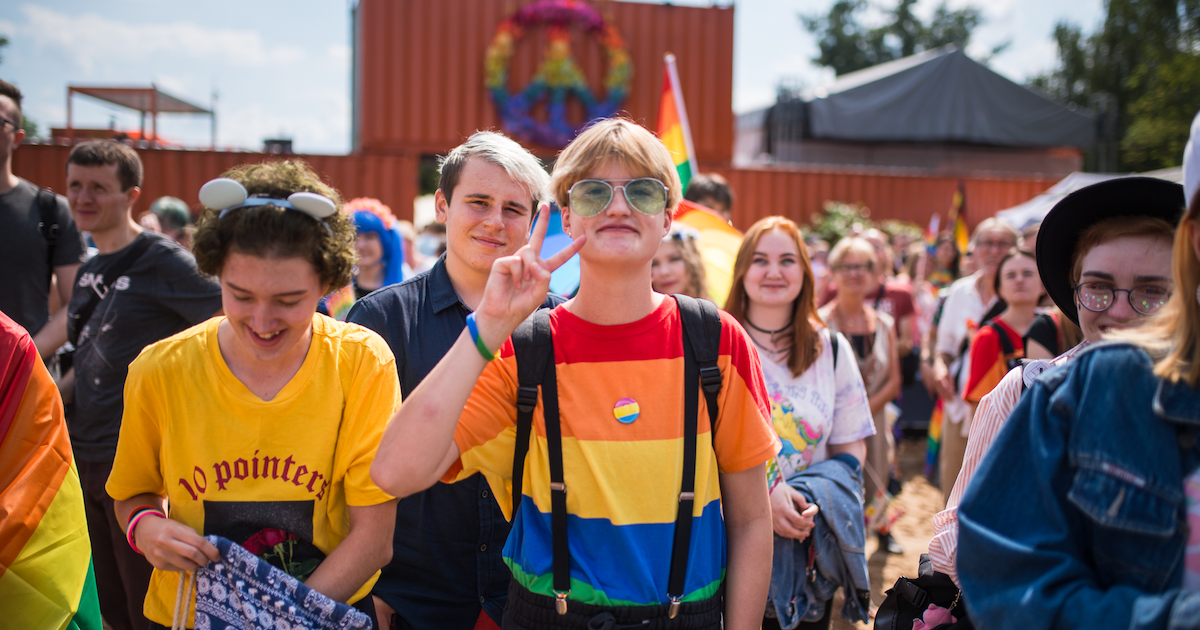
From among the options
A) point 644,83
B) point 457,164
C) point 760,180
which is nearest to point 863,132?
point 760,180

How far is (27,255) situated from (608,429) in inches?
131

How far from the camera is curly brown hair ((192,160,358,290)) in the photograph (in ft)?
5.11

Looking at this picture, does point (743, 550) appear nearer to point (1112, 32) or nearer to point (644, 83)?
point (644, 83)

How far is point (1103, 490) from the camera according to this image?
3.35ft

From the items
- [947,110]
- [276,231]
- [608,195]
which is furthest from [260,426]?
[947,110]

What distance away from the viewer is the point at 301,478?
5.17 feet

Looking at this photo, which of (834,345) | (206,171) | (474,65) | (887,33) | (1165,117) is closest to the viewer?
(834,345)

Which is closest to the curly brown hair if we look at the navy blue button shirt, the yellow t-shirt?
the yellow t-shirt

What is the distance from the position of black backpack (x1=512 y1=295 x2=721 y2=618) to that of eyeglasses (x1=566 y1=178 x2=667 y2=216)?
26cm

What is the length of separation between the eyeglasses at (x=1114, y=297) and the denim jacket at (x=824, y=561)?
3.44ft

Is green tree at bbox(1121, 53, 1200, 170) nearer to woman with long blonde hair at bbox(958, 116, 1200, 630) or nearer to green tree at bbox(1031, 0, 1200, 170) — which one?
green tree at bbox(1031, 0, 1200, 170)

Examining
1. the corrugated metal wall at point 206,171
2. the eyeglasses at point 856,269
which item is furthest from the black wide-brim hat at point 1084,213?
the corrugated metal wall at point 206,171

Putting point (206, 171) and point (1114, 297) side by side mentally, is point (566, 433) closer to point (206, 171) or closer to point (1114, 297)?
point (1114, 297)

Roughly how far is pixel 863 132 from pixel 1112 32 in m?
19.7
